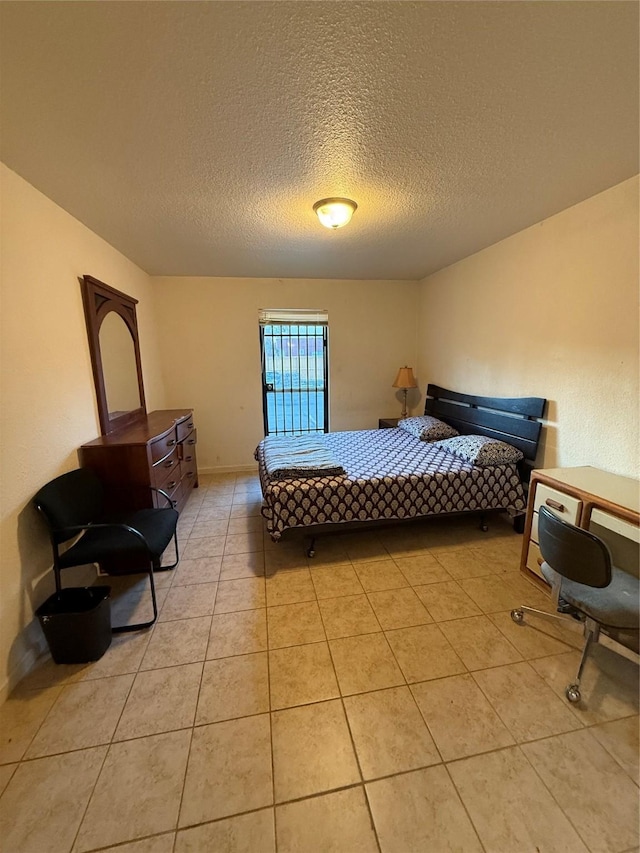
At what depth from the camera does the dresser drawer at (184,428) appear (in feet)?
10.9

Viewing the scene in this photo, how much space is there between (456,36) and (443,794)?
8.27ft

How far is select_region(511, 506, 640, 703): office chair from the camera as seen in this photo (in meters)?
1.39

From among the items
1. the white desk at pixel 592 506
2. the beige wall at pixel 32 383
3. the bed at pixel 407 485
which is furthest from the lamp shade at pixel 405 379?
the beige wall at pixel 32 383

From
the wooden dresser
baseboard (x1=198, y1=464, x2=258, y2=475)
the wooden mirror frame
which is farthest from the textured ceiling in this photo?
baseboard (x1=198, y1=464, x2=258, y2=475)

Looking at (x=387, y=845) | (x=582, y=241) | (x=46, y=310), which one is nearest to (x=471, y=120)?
(x=582, y=241)

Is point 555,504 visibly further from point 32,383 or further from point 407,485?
point 32,383

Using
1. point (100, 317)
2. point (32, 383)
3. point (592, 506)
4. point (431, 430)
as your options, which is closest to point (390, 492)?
point (592, 506)

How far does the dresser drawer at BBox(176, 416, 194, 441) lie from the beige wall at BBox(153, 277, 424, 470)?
0.63m

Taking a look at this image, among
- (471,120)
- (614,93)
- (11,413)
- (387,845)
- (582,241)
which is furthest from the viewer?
(582,241)

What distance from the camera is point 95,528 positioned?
6.63ft

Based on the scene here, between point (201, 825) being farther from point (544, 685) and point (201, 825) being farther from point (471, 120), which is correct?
point (471, 120)

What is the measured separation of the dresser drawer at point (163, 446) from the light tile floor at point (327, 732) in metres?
0.96

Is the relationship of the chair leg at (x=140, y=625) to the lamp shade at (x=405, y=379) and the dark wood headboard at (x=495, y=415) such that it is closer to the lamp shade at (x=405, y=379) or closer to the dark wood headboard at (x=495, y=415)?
the dark wood headboard at (x=495, y=415)

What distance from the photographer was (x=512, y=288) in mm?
2934
